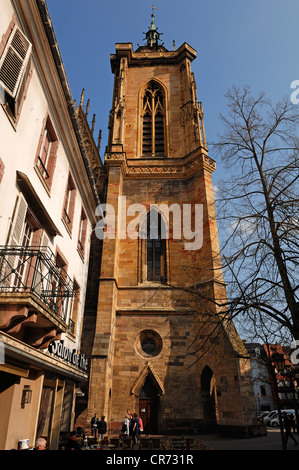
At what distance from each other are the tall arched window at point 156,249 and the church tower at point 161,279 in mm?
62

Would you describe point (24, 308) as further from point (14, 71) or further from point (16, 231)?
point (14, 71)

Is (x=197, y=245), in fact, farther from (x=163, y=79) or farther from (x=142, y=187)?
(x=163, y=79)

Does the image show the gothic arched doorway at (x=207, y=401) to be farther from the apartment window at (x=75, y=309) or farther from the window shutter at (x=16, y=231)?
the window shutter at (x=16, y=231)

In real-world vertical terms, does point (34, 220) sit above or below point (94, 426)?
above

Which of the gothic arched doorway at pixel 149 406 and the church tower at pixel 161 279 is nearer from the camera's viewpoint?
the church tower at pixel 161 279

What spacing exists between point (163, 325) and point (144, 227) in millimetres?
6268

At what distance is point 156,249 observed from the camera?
2092 cm

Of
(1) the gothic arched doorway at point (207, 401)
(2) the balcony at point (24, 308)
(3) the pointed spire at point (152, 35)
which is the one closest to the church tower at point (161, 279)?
(1) the gothic arched doorway at point (207, 401)

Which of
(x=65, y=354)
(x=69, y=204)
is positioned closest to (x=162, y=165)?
(x=69, y=204)

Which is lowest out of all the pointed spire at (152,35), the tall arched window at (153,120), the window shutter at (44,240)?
the window shutter at (44,240)

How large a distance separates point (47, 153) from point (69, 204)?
250 centimetres

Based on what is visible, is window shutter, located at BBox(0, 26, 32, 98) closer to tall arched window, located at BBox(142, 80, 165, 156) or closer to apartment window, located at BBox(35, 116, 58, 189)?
apartment window, located at BBox(35, 116, 58, 189)

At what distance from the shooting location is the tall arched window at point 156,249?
20188mm
